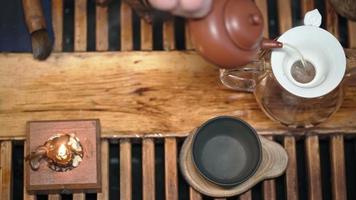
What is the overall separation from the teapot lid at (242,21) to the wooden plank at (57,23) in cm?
46

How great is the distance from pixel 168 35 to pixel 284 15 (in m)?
0.25

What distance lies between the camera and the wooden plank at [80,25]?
53.1 inches

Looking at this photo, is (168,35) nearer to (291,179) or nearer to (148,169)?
(148,169)

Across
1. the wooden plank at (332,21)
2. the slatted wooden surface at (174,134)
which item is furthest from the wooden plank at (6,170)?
the wooden plank at (332,21)

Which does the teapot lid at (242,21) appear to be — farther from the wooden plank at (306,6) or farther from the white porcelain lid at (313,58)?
the wooden plank at (306,6)

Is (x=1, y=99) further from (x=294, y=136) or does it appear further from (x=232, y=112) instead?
(x=294, y=136)

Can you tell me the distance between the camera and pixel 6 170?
1275 millimetres

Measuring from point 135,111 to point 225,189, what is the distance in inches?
9.3

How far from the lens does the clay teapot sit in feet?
3.21

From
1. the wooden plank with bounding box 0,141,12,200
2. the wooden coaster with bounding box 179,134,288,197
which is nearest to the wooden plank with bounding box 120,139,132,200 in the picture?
the wooden coaster with bounding box 179,134,288,197

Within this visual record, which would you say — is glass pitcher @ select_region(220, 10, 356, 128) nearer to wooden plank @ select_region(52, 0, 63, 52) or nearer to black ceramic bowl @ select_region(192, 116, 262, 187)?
black ceramic bowl @ select_region(192, 116, 262, 187)

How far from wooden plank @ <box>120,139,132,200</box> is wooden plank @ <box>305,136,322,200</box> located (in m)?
0.36

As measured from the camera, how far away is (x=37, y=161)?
123 cm

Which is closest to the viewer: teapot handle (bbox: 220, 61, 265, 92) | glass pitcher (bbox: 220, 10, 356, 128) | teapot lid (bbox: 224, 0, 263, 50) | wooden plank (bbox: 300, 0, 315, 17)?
teapot lid (bbox: 224, 0, 263, 50)
